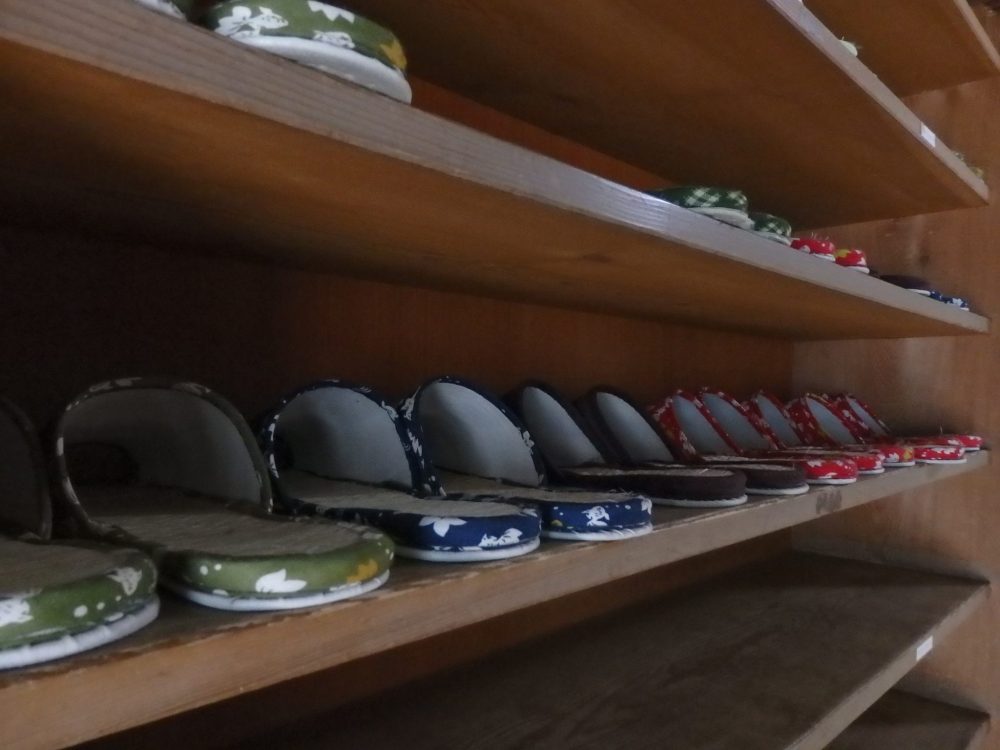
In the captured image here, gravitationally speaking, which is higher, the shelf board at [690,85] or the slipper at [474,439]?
the shelf board at [690,85]

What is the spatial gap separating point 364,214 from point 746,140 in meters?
0.74

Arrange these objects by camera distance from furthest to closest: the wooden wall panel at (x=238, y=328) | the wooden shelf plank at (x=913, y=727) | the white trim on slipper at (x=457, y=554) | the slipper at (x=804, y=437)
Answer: the wooden shelf plank at (x=913, y=727) → the slipper at (x=804, y=437) → the wooden wall panel at (x=238, y=328) → the white trim on slipper at (x=457, y=554)

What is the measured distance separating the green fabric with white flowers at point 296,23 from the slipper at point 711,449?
60 centimetres

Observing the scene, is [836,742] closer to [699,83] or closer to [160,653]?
[699,83]

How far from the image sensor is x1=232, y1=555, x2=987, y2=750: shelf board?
30.3 inches

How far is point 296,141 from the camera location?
347 millimetres

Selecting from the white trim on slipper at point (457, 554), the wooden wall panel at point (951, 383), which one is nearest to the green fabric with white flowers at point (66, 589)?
the white trim on slipper at point (457, 554)

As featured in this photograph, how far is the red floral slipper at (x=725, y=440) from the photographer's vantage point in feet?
3.06

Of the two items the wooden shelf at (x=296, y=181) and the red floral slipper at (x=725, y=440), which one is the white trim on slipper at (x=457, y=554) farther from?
the red floral slipper at (x=725, y=440)

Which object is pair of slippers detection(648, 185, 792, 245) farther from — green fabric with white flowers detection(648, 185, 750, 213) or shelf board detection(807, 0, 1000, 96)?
shelf board detection(807, 0, 1000, 96)

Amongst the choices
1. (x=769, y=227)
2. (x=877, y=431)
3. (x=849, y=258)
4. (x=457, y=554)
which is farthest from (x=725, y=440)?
(x=457, y=554)

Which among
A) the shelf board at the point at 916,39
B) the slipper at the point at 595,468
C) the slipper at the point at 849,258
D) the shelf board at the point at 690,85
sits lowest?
the slipper at the point at 595,468

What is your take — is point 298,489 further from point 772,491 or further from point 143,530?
point 772,491

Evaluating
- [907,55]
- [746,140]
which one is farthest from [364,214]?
[907,55]
